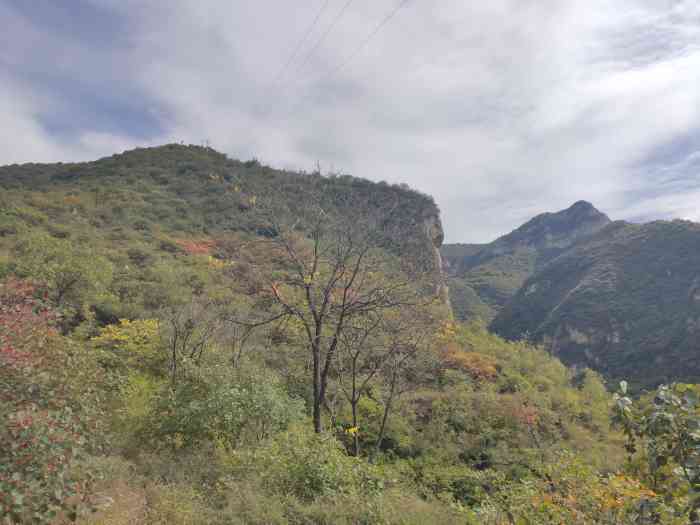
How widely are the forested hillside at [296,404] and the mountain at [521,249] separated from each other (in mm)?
81730

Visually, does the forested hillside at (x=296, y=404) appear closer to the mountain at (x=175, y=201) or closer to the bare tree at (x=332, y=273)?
the bare tree at (x=332, y=273)

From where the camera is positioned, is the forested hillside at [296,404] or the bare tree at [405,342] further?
the bare tree at [405,342]

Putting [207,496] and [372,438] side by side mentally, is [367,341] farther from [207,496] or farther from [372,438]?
[207,496]

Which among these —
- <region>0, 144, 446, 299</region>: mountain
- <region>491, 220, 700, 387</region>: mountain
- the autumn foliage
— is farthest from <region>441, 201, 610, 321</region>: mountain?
the autumn foliage

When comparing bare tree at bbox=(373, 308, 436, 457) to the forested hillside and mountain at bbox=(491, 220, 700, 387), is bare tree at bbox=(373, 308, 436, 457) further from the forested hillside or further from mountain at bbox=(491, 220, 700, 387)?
mountain at bbox=(491, 220, 700, 387)

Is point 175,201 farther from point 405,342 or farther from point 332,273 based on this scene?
point 332,273

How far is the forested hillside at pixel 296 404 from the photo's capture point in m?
3.47

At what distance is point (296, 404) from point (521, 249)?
454ft

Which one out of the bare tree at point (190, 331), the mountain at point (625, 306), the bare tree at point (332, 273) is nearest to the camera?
the bare tree at point (332, 273)

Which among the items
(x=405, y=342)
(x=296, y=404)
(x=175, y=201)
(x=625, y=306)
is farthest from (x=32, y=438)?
(x=625, y=306)

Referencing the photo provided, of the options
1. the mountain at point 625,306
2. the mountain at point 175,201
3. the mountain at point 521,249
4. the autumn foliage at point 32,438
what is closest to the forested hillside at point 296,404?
the autumn foliage at point 32,438

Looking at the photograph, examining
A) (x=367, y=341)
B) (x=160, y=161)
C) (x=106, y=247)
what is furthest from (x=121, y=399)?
(x=160, y=161)

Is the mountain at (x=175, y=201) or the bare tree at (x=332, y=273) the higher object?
the mountain at (x=175, y=201)

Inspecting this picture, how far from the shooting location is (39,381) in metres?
3.79
